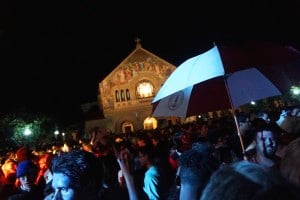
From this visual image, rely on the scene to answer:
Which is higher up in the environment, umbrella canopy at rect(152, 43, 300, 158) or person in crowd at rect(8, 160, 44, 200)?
umbrella canopy at rect(152, 43, 300, 158)

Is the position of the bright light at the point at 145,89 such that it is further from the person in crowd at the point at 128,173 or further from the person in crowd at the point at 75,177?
the person in crowd at the point at 75,177

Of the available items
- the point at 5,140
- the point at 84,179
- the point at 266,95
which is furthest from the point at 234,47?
the point at 5,140

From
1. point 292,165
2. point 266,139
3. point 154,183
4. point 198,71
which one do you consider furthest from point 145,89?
point 292,165

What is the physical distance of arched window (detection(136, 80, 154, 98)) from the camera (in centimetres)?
5384

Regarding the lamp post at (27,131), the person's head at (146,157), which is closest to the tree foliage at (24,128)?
the lamp post at (27,131)

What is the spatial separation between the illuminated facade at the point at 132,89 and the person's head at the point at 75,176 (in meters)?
Answer: 50.4

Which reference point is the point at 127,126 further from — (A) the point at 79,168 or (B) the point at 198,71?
(A) the point at 79,168

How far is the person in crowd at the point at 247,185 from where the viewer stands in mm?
1166

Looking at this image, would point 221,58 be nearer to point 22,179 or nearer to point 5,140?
point 22,179

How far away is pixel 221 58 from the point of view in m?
4.16

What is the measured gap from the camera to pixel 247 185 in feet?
3.99

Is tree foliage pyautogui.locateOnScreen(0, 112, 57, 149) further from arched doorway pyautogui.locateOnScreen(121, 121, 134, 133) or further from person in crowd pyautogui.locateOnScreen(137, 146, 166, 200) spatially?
person in crowd pyautogui.locateOnScreen(137, 146, 166, 200)

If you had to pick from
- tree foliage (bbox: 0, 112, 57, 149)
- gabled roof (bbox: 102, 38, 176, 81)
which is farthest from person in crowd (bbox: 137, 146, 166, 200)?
gabled roof (bbox: 102, 38, 176, 81)

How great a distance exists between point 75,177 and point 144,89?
51553mm
